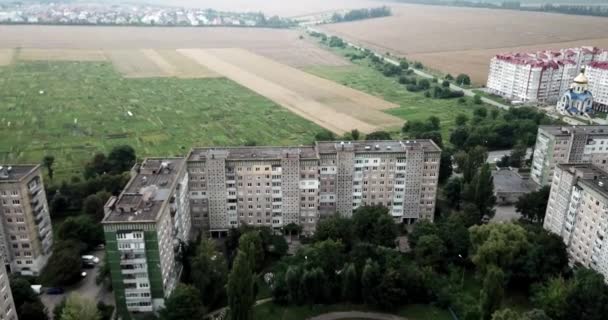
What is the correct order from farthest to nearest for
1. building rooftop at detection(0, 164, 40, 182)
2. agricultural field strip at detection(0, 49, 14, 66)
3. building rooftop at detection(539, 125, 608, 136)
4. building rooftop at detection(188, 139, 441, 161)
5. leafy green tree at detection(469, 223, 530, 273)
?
agricultural field strip at detection(0, 49, 14, 66), building rooftop at detection(539, 125, 608, 136), building rooftop at detection(188, 139, 441, 161), leafy green tree at detection(469, 223, 530, 273), building rooftop at detection(0, 164, 40, 182)

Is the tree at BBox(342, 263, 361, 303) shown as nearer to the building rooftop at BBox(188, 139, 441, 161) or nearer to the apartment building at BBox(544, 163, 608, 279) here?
the building rooftop at BBox(188, 139, 441, 161)

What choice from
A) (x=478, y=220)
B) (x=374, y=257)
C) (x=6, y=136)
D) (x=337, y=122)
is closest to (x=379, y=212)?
(x=374, y=257)

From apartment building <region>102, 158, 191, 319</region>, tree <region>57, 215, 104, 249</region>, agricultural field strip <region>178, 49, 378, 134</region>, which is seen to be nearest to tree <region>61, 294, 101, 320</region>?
apartment building <region>102, 158, 191, 319</region>

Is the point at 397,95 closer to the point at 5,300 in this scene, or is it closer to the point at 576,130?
the point at 576,130

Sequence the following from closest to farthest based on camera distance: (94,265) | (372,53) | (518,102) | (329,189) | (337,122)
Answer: (94,265)
(329,189)
(337,122)
(518,102)
(372,53)

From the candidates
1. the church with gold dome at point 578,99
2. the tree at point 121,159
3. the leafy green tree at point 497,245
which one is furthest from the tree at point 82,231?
the church with gold dome at point 578,99

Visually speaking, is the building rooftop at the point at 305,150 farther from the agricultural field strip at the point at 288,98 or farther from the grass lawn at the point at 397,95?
the grass lawn at the point at 397,95

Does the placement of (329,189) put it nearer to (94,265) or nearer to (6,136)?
(94,265)
